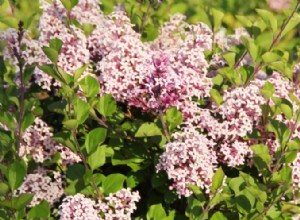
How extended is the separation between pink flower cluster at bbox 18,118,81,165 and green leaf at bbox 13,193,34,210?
0.42 meters

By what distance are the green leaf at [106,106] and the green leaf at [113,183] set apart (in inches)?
9.1

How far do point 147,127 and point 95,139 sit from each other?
19 centimetres

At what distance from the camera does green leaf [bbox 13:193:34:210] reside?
5.43 feet

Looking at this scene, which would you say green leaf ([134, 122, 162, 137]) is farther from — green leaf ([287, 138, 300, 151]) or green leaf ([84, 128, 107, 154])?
green leaf ([287, 138, 300, 151])

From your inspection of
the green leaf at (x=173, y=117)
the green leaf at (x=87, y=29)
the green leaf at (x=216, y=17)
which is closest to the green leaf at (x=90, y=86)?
the green leaf at (x=173, y=117)

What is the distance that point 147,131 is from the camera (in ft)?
5.95

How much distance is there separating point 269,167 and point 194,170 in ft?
0.82

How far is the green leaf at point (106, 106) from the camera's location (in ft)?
6.35

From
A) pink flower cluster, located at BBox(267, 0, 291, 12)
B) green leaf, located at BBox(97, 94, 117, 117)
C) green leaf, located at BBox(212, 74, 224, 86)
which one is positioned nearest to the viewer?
green leaf, located at BBox(97, 94, 117, 117)

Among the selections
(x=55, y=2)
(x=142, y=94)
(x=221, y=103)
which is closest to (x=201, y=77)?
(x=221, y=103)

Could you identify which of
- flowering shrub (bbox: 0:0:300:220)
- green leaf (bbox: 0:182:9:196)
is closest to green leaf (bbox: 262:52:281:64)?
flowering shrub (bbox: 0:0:300:220)

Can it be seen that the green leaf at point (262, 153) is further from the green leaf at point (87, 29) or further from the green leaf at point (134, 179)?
the green leaf at point (87, 29)

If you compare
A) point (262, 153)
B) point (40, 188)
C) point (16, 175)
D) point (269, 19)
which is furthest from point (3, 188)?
point (269, 19)

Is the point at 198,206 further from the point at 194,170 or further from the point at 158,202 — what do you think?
the point at 158,202
